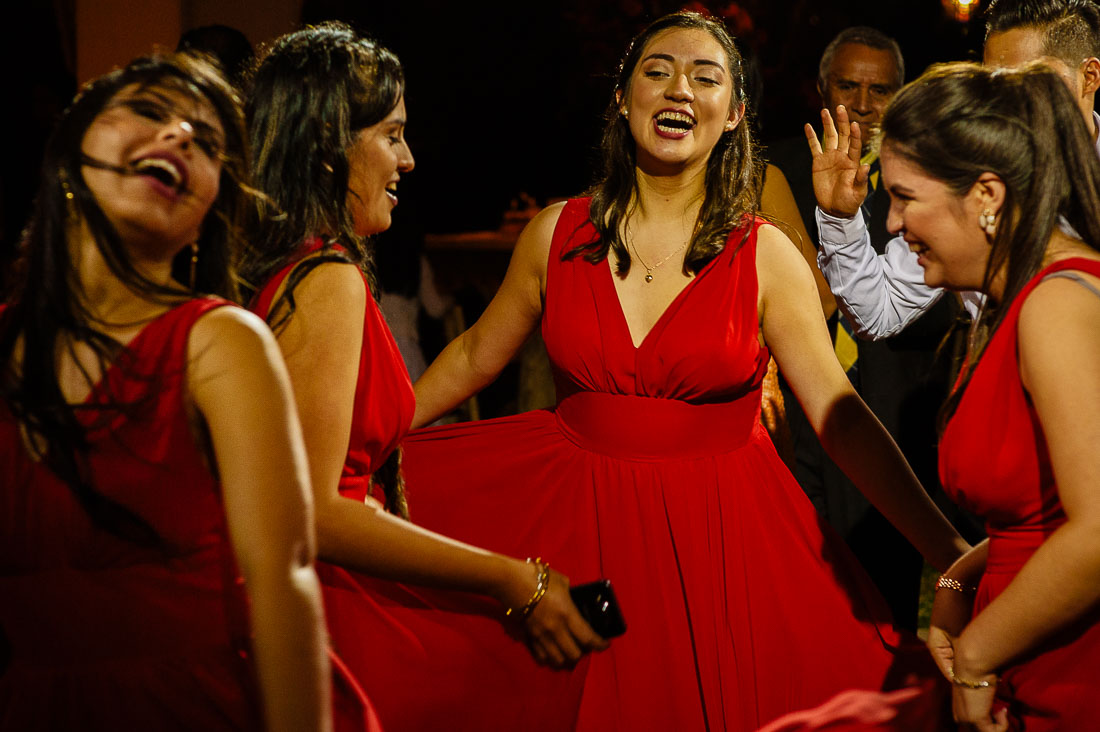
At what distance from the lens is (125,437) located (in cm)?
Answer: 136

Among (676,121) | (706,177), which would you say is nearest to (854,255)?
(706,177)

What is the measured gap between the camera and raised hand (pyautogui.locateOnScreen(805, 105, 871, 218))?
290cm

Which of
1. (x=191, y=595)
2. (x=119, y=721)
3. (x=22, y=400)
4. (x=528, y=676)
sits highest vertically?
(x=22, y=400)

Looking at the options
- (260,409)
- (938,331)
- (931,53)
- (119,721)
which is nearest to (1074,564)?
(260,409)

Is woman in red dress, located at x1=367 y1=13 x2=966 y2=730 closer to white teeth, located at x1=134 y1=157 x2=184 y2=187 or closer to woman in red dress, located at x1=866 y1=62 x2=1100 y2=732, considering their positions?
woman in red dress, located at x1=866 y1=62 x2=1100 y2=732

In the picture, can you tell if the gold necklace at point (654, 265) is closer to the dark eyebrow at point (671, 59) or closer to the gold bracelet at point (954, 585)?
the dark eyebrow at point (671, 59)

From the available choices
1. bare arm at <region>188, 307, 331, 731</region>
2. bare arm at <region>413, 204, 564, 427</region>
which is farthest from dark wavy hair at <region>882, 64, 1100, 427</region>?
bare arm at <region>413, 204, 564, 427</region>

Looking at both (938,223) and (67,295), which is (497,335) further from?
(67,295)

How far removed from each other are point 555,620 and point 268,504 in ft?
2.27

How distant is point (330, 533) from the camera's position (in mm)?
1784

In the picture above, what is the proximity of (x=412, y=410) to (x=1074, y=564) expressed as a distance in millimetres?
1121

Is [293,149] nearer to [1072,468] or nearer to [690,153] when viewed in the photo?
[690,153]

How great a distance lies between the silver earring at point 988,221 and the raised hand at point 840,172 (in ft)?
3.85

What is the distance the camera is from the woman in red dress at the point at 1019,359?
1.52m
